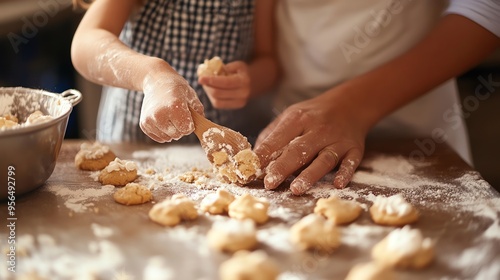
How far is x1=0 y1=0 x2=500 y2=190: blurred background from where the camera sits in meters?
2.26

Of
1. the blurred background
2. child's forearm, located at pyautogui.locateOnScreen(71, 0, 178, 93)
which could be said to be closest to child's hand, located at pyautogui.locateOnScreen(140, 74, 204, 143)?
child's forearm, located at pyautogui.locateOnScreen(71, 0, 178, 93)

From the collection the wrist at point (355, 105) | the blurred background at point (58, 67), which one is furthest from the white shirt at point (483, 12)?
the blurred background at point (58, 67)

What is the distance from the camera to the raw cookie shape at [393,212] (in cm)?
99

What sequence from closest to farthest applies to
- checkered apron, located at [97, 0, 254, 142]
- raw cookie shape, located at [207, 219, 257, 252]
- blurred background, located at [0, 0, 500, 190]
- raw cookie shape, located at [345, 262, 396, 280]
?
raw cookie shape, located at [345, 262, 396, 280] → raw cookie shape, located at [207, 219, 257, 252] → checkered apron, located at [97, 0, 254, 142] → blurred background, located at [0, 0, 500, 190]

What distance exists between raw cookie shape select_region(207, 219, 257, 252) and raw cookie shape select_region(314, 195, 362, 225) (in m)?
0.15

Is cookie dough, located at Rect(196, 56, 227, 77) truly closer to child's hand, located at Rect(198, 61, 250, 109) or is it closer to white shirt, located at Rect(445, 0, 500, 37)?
child's hand, located at Rect(198, 61, 250, 109)

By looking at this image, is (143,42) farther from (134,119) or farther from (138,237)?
(138,237)

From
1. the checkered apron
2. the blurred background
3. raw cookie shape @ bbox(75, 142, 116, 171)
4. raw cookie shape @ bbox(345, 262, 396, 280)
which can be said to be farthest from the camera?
the blurred background

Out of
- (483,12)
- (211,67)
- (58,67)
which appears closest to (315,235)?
(211,67)

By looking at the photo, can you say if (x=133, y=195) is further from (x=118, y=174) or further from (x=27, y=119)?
(x=27, y=119)

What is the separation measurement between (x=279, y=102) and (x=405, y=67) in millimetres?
416

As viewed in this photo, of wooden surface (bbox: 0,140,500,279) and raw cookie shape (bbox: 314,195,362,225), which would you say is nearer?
wooden surface (bbox: 0,140,500,279)

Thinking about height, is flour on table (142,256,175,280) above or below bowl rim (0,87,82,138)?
below

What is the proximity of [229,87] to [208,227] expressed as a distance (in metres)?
0.47
